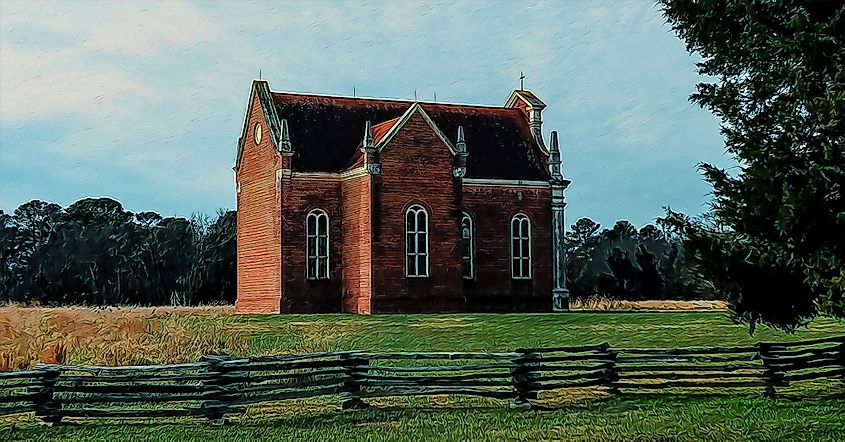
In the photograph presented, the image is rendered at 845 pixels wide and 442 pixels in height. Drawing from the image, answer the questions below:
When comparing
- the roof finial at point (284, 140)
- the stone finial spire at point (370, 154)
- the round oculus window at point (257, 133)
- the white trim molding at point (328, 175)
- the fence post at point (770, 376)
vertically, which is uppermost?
the round oculus window at point (257, 133)

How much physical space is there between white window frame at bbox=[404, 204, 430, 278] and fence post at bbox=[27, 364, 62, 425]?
1104 inches

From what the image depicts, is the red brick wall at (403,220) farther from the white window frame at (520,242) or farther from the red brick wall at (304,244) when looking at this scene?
the white window frame at (520,242)

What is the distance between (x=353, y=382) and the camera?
2109 cm

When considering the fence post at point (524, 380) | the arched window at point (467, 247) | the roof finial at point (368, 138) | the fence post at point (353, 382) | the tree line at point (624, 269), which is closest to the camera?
the fence post at point (353, 382)

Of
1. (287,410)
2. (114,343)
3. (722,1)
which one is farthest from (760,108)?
(114,343)

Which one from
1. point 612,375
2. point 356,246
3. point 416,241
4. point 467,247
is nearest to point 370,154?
point 356,246

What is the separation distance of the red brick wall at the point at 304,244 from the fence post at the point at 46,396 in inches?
1094

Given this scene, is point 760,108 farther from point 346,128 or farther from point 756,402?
point 346,128

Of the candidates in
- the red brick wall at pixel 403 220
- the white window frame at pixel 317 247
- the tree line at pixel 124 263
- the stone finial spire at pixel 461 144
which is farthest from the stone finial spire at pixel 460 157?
the tree line at pixel 124 263

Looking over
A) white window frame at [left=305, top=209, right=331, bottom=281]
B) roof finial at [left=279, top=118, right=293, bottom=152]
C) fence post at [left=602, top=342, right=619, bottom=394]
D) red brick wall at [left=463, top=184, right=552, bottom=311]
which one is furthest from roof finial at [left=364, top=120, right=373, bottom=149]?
fence post at [left=602, top=342, right=619, bottom=394]

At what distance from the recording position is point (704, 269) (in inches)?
823

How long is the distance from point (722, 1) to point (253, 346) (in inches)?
695

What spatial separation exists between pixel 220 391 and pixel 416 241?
27866 mm

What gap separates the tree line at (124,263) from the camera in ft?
289
